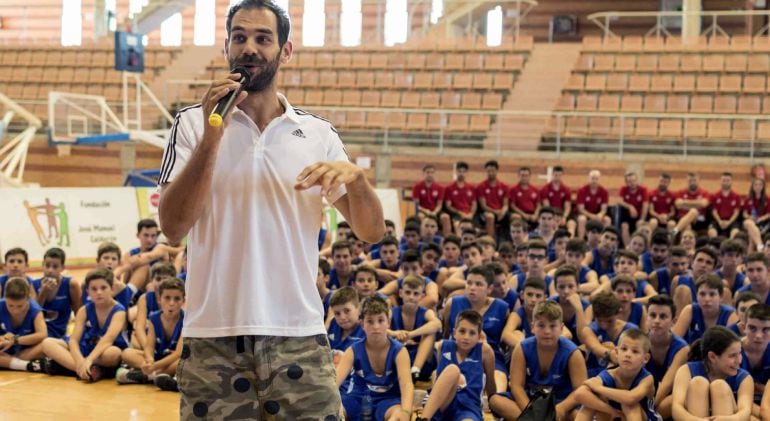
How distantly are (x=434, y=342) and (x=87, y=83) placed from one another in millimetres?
13499

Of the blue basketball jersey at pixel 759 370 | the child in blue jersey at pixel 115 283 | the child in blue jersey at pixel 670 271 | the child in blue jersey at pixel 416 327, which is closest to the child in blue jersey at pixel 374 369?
the child in blue jersey at pixel 416 327

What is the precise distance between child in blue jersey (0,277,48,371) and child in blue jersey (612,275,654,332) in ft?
14.6

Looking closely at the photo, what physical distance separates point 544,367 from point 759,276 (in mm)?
2532

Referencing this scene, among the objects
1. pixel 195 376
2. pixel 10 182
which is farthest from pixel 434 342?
pixel 10 182

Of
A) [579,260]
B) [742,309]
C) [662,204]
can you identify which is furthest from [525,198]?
[742,309]

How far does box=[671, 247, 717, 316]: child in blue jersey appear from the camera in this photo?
7.93 meters

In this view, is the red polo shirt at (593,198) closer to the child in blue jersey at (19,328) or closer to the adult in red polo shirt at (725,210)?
the adult in red polo shirt at (725,210)

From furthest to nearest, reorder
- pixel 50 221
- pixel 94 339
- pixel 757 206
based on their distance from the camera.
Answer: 1. pixel 757 206
2. pixel 50 221
3. pixel 94 339

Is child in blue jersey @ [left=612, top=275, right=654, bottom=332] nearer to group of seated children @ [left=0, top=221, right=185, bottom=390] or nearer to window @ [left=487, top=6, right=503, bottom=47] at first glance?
group of seated children @ [left=0, top=221, right=185, bottom=390]

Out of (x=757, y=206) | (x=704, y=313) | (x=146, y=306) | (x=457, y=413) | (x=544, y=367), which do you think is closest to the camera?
(x=457, y=413)

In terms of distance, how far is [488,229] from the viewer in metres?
13.3

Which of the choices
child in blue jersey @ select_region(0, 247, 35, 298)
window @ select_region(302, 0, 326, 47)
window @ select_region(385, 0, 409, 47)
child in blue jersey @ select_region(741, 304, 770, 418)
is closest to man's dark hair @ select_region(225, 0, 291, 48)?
child in blue jersey @ select_region(741, 304, 770, 418)

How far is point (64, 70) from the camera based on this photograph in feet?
63.0

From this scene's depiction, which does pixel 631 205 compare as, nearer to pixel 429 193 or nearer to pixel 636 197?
pixel 636 197
